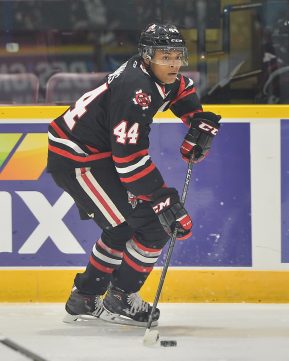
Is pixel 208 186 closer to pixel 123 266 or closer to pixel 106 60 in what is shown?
pixel 123 266

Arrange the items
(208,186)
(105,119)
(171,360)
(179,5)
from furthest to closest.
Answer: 1. (179,5)
2. (208,186)
3. (105,119)
4. (171,360)

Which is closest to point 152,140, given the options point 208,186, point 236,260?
point 208,186

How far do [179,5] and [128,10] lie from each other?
0.26m

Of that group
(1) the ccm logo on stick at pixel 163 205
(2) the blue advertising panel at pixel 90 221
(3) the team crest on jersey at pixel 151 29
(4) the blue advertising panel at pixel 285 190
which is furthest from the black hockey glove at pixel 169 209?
(4) the blue advertising panel at pixel 285 190

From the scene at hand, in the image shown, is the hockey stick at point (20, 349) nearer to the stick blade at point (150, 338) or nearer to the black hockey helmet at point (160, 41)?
the stick blade at point (150, 338)

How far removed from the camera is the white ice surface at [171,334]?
3.69 metres

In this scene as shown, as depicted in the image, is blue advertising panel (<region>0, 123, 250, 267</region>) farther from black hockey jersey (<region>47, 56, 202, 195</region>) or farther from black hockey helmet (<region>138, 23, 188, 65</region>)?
black hockey helmet (<region>138, 23, 188, 65</region>)

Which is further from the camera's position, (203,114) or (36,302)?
(36,302)

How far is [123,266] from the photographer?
4086mm

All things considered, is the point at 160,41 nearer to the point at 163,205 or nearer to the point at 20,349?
the point at 163,205

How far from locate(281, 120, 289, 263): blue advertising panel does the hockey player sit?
1.74 feet

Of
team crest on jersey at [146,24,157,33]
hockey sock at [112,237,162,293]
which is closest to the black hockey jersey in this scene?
team crest on jersey at [146,24,157,33]

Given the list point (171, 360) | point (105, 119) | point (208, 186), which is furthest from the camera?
point (208, 186)

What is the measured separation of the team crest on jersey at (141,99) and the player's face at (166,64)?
0.43ft
